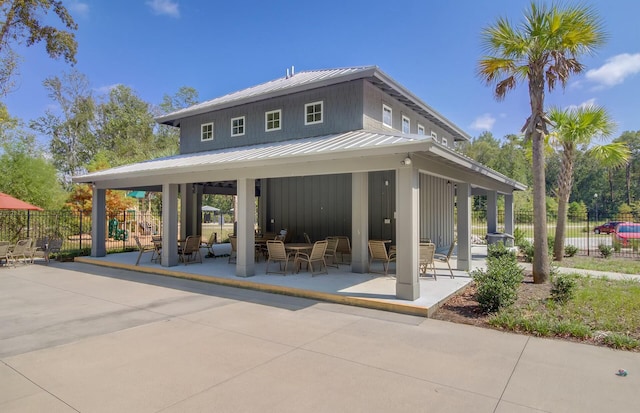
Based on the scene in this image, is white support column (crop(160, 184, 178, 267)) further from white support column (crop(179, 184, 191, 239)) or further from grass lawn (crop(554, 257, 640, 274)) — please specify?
grass lawn (crop(554, 257, 640, 274))

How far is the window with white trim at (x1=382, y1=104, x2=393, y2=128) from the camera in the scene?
37.5ft

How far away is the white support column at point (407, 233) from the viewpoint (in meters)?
6.66

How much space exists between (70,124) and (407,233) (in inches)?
1682

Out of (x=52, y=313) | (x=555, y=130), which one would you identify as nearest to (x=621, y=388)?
(x=52, y=313)

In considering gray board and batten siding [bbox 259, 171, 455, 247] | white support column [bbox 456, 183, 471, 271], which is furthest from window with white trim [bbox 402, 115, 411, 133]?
white support column [bbox 456, 183, 471, 271]

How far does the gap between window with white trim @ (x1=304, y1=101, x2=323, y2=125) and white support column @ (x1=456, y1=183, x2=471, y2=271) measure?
15.1 feet

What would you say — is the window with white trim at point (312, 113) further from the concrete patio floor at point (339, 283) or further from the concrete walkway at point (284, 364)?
the concrete walkway at point (284, 364)

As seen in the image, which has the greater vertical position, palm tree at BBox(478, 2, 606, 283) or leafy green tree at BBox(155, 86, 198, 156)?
leafy green tree at BBox(155, 86, 198, 156)

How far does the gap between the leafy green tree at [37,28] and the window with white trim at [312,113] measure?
11467 mm

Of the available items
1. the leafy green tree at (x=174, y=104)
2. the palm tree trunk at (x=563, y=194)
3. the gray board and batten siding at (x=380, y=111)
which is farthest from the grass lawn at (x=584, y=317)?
the leafy green tree at (x=174, y=104)

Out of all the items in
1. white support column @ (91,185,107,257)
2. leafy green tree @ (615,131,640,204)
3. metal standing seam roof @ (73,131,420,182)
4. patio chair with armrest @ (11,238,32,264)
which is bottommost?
patio chair with armrest @ (11,238,32,264)

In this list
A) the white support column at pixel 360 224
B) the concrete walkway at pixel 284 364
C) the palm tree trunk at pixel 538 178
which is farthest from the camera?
the white support column at pixel 360 224

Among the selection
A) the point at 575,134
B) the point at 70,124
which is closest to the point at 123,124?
the point at 70,124

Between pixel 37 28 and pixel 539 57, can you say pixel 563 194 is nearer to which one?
pixel 539 57
